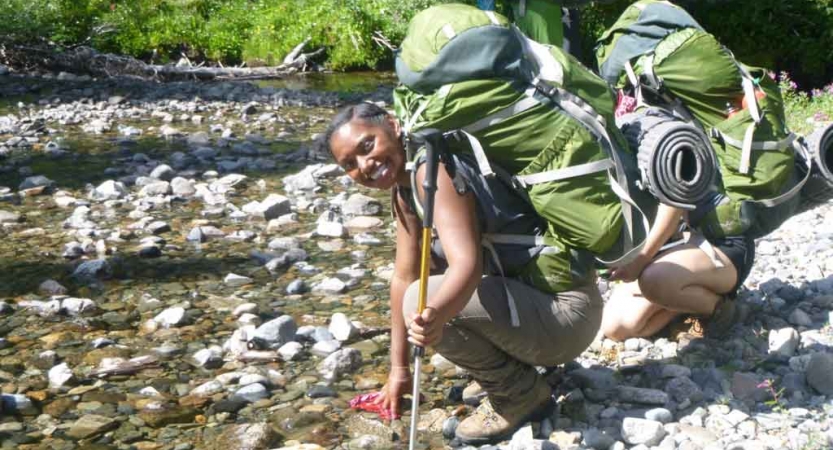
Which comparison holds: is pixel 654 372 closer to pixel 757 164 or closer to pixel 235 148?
pixel 757 164

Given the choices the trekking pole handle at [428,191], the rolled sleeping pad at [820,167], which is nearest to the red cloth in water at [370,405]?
the trekking pole handle at [428,191]

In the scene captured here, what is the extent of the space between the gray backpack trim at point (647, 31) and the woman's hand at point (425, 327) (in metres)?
1.80

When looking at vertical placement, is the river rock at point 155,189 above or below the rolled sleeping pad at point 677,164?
below

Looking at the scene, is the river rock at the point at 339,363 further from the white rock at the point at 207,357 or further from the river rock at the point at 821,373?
the river rock at the point at 821,373

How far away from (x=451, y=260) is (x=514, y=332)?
1.36 ft

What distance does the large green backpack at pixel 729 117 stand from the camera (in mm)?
4152

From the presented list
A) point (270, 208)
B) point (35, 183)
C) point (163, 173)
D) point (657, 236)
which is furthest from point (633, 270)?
point (35, 183)

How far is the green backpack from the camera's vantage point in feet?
10.5

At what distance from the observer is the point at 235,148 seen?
1102cm

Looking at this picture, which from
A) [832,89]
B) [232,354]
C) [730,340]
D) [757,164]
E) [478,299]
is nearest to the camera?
[478,299]

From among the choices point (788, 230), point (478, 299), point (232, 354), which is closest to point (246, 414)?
point (232, 354)

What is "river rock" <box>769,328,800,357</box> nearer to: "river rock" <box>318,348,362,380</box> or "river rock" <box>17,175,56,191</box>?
"river rock" <box>318,348,362,380</box>

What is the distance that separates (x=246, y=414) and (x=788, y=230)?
157 inches

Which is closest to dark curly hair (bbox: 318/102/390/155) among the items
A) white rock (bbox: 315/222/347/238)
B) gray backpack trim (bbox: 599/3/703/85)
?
gray backpack trim (bbox: 599/3/703/85)
